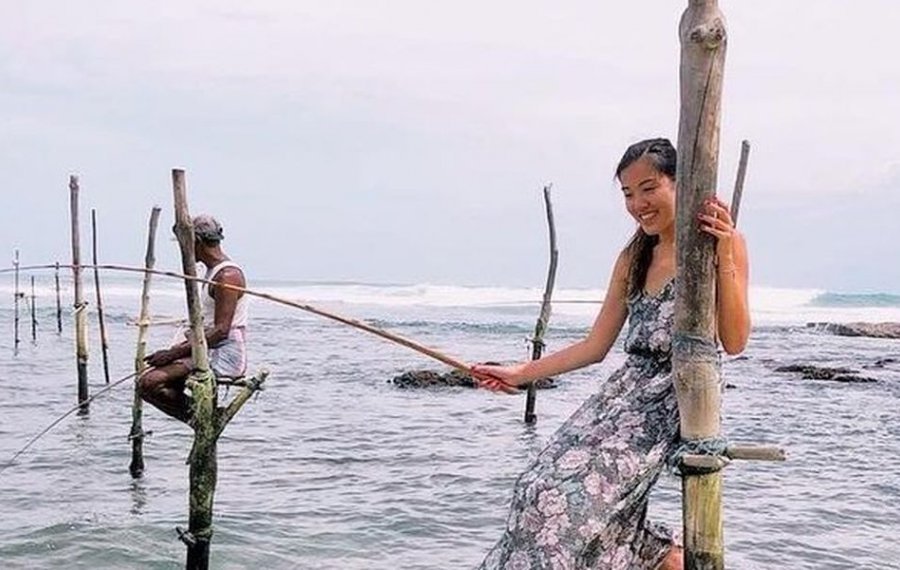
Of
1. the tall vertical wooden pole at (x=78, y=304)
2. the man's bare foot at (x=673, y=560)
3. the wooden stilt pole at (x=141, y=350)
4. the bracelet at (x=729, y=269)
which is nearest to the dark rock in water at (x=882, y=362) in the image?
the tall vertical wooden pole at (x=78, y=304)

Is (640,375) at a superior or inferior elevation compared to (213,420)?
superior

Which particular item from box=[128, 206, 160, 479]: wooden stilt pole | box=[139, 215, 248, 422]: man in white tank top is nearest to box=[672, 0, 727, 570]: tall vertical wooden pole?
box=[139, 215, 248, 422]: man in white tank top

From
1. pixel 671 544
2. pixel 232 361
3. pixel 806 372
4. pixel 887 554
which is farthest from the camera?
pixel 806 372

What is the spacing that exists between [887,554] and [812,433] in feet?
20.8

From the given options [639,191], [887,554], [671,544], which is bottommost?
[887,554]

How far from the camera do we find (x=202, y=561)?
703 centimetres

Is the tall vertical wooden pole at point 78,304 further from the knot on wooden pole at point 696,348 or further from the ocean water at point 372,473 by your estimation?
the knot on wooden pole at point 696,348

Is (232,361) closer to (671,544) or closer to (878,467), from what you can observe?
(671,544)

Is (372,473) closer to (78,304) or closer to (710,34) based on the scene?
(78,304)

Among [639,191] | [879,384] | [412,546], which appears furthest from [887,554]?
[879,384]

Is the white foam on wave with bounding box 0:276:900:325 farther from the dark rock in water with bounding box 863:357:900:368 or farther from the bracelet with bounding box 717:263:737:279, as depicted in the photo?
the bracelet with bounding box 717:263:737:279

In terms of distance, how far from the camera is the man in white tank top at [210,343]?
7633mm

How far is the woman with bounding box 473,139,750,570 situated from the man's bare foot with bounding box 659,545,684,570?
3.7 inches

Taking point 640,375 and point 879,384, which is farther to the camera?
point 879,384
